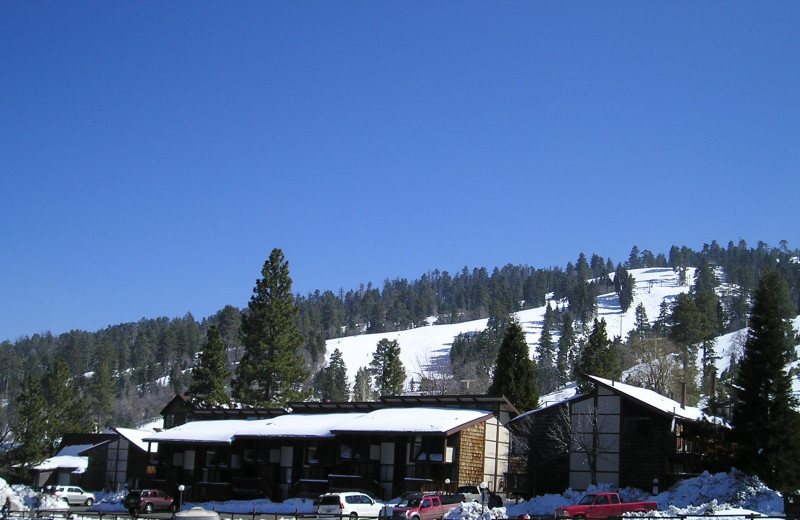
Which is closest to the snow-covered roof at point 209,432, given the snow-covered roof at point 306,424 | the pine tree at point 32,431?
the snow-covered roof at point 306,424

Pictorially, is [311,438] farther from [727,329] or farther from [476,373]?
[727,329]

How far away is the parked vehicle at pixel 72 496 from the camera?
52.0m

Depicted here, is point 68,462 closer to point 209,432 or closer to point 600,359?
point 209,432

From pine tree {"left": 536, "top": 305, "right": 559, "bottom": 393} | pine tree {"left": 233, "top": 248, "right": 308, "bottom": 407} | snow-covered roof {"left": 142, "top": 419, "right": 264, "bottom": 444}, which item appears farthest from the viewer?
pine tree {"left": 536, "top": 305, "right": 559, "bottom": 393}

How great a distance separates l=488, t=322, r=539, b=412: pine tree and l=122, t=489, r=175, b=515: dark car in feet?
76.6

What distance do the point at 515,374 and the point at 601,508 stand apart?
25.0 metres

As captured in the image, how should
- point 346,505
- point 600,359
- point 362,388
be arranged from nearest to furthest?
point 346,505, point 600,359, point 362,388

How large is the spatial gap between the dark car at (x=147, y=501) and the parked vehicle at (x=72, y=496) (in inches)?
340

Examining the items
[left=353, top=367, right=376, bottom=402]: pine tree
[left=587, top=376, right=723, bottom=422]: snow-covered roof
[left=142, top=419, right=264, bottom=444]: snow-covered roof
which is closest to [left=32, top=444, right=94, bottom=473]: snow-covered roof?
[left=142, top=419, right=264, bottom=444]: snow-covered roof

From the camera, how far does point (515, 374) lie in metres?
58.4

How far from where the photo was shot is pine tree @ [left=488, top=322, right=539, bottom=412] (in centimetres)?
5759

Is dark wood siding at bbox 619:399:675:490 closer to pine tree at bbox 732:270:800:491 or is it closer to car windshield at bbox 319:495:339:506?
pine tree at bbox 732:270:800:491

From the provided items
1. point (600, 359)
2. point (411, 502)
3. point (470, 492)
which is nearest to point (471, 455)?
point (470, 492)

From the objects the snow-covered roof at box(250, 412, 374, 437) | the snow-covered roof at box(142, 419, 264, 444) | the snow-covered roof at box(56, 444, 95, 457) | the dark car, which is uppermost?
the snow-covered roof at box(250, 412, 374, 437)
